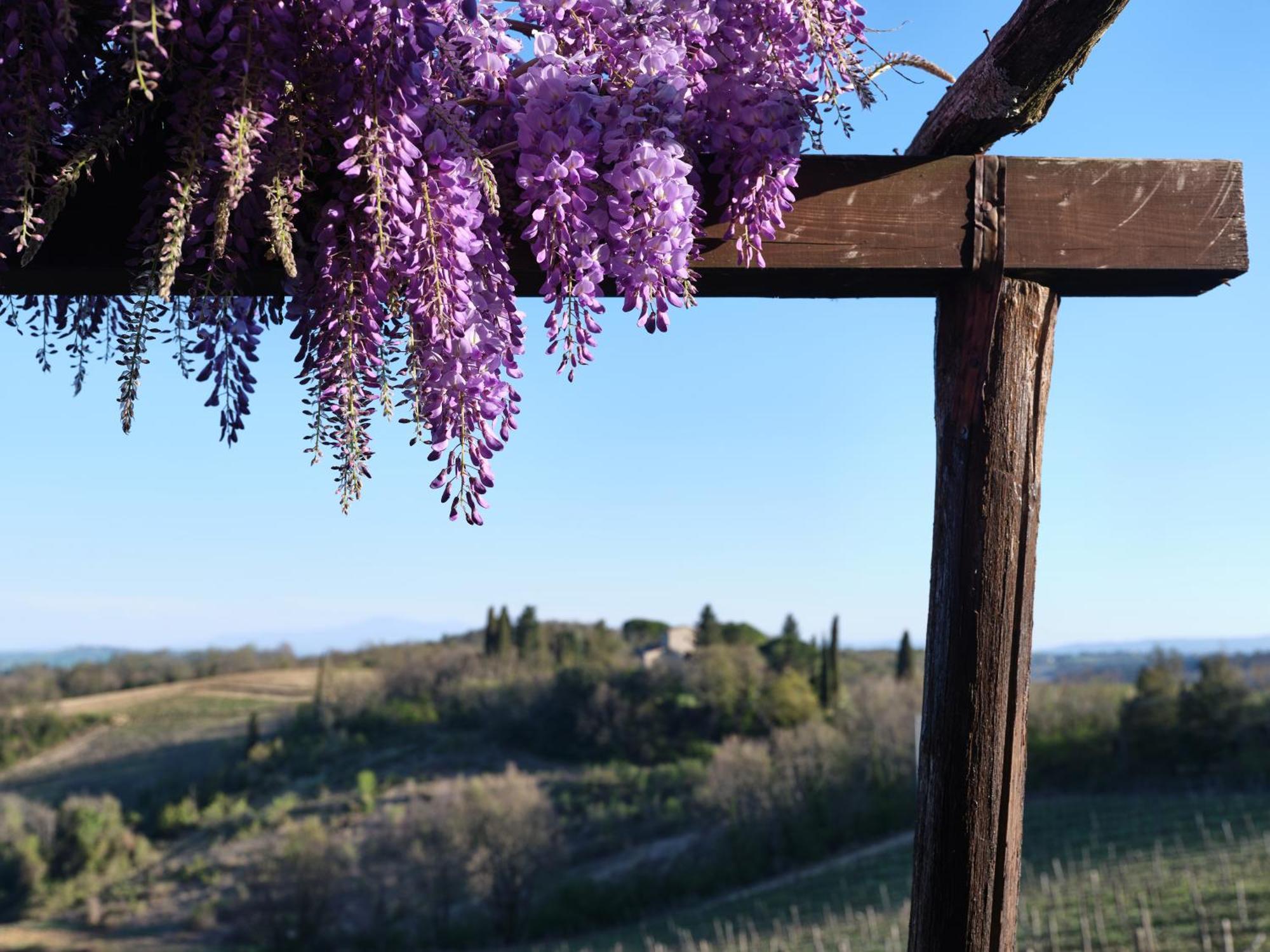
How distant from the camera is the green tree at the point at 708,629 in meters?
46.6

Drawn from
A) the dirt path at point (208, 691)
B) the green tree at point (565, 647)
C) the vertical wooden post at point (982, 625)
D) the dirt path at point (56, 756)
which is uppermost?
the vertical wooden post at point (982, 625)

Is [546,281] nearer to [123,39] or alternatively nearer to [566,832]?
[123,39]

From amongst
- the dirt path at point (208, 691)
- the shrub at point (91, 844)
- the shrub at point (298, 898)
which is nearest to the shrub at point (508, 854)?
the shrub at point (298, 898)

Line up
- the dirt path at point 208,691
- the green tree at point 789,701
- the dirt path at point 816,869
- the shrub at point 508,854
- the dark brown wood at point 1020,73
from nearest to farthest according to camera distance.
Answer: the dark brown wood at point 1020,73, the dirt path at point 816,869, the shrub at point 508,854, the green tree at point 789,701, the dirt path at point 208,691

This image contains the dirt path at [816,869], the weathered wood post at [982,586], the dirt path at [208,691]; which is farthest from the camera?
the dirt path at [208,691]

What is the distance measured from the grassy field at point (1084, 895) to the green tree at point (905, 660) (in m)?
8.38

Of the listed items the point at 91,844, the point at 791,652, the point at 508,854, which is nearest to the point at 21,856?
the point at 91,844

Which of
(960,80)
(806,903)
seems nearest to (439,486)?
(960,80)

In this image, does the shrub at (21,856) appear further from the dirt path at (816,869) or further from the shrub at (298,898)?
the dirt path at (816,869)

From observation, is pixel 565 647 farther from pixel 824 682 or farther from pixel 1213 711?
pixel 1213 711

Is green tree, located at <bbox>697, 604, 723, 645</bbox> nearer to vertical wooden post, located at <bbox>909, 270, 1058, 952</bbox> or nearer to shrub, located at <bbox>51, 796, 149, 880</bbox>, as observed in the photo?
shrub, located at <bbox>51, 796, 149, 880</bbox>

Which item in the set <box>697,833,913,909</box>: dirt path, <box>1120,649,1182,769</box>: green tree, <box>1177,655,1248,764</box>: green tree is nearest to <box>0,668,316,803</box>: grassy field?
<box>697,833,913,909</box>: dirt path

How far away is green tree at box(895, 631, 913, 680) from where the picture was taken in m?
36.8

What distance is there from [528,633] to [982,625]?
4715 centimetres
